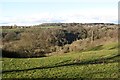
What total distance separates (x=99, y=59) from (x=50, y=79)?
6384 mm

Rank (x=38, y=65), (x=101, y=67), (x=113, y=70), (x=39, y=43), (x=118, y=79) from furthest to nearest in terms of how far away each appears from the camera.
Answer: (x=39, y=43), (x=38, y=65), (x=101, y=67), (x=113, y=70), (x=118, y=79)

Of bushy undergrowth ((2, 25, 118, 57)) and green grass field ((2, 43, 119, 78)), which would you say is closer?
green grass field ((2, 43, 119, 78))

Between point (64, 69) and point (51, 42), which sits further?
point (51, 42)

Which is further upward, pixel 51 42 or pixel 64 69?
pixel 64 69

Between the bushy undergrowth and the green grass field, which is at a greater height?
the green grass field

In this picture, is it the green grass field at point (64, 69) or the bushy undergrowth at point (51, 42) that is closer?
the green grass field at point (64, 69)

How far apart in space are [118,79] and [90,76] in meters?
1.29

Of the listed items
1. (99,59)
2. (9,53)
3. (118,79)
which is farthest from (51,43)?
(118,79)

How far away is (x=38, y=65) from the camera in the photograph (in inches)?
656

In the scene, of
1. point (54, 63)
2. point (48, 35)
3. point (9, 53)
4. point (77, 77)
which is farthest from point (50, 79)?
point (48, 35)

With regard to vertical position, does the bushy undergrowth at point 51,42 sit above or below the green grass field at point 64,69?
below

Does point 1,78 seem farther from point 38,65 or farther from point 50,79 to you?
point 38,65

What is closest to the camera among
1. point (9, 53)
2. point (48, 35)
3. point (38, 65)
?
point (38, 65)

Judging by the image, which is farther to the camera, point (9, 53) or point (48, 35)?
point (48, 35)
